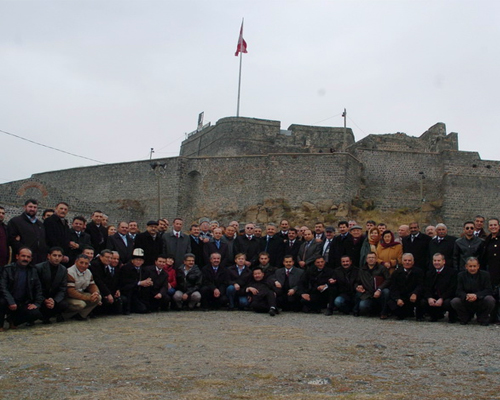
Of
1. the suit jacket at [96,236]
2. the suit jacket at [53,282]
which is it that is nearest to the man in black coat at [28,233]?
the suit jacket at [53,282]

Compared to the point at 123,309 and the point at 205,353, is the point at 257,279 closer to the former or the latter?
the point at 123,309

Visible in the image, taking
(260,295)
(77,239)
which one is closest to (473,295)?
(260,295)

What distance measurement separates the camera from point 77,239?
9.97m

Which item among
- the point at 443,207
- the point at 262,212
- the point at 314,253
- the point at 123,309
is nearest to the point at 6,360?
the point at 123,309

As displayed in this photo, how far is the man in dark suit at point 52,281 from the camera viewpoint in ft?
27.8

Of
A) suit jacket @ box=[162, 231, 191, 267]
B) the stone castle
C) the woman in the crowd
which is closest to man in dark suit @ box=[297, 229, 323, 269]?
the woman in the crowd

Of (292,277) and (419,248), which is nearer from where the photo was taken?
(419,248)

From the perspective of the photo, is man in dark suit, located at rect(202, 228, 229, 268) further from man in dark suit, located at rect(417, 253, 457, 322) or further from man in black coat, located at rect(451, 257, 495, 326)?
man in black coat, located at rect(451, 257, 495, 326)

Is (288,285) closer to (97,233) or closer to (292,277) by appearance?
(292,277)

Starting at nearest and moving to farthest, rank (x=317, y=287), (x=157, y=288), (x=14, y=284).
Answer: (x=14, y=284) < (x=157, y=288) < (x=317, y=287)

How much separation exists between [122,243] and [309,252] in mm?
3472

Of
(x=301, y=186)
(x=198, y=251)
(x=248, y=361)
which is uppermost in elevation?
(x=301, y=186)

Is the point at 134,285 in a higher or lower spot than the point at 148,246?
lower

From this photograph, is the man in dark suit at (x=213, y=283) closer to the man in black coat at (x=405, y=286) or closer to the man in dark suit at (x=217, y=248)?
the man in dark suit at (x=217, y=248)
